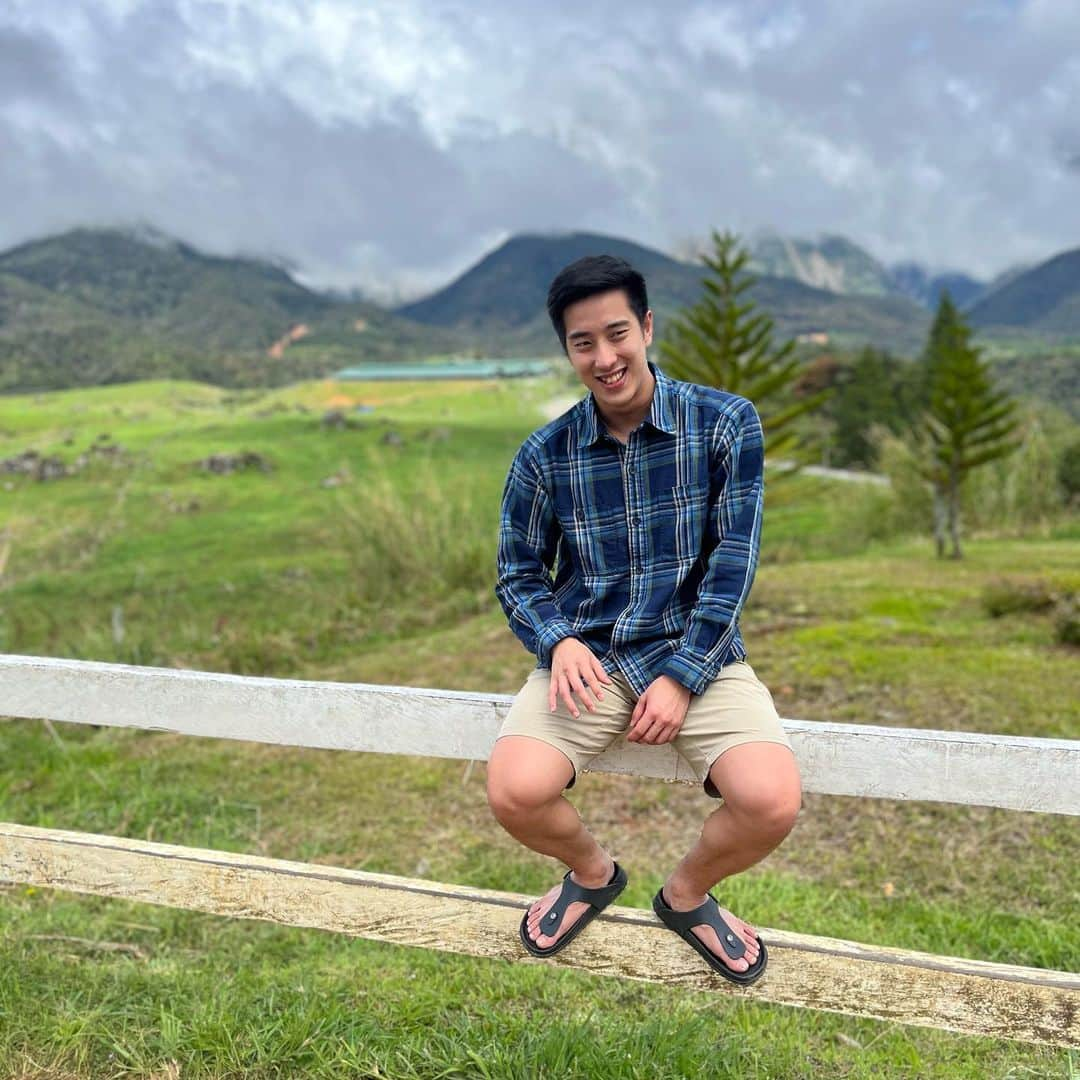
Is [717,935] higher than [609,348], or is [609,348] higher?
[609,348]

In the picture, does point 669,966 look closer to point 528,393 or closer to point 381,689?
point 381,689

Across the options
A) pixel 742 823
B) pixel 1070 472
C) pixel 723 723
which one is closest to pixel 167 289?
pixel 1070 472

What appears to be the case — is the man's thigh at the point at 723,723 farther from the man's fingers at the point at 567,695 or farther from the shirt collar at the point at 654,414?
the shirt collar at the point at 654,414

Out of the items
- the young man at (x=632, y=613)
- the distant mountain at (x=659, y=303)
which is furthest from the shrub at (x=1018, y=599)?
the distant mountain at (x=659, y=303)

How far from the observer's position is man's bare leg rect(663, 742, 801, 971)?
1.47 meters

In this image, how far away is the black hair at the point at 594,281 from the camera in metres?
1.67

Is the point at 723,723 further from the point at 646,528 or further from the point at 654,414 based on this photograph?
the point at 654,414

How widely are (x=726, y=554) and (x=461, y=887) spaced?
87 centimetres

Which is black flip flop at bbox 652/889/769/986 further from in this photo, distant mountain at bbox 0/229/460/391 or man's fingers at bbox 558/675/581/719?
distant mountain at bbox 0/229/460/391

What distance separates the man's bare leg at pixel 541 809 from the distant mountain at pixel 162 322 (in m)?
53.2

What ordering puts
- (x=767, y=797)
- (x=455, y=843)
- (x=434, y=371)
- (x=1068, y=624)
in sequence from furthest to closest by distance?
(x=434, y=371), (x=1068, y=624), (x=455, y=843), (x=767, y=797)

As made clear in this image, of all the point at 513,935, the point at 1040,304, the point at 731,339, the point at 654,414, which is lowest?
the point at 513,935

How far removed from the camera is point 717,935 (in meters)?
1.61

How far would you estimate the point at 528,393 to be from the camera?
43.5 m
